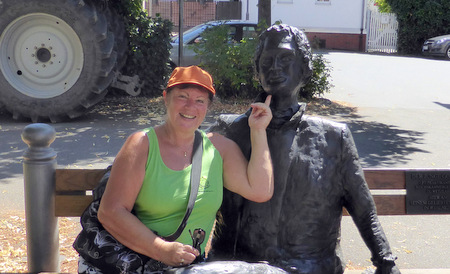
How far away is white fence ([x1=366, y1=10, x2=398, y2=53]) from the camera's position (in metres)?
29.5

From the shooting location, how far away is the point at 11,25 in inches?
336

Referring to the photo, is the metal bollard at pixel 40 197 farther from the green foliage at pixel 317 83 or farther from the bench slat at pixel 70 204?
the green foliage at pixel 317 83

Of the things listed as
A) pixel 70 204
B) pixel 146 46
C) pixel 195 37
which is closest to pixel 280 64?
pixel 70 204

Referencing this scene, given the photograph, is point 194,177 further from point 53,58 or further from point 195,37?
point 195,37

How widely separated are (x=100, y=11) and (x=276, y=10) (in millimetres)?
22429

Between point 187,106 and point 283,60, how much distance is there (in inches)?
16.9

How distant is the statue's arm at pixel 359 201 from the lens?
2.43 meters

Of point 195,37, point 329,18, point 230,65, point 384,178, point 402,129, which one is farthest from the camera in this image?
point 329,18

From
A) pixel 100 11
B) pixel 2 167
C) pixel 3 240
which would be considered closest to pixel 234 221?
pixel 3 240

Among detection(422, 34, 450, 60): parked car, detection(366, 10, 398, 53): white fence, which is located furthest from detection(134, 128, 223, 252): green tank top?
detection(366, 10, 398, 53): white fence

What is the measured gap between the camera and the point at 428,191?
318 centimetres

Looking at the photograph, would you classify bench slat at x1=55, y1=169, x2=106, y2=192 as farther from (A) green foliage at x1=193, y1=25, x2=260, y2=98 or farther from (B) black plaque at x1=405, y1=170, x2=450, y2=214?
(A) green foliage at x1=193, y1=25, x2=260, y2=98

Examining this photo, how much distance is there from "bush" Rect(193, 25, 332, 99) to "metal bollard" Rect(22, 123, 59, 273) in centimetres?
758

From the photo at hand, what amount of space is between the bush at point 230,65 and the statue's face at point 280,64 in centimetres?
796
